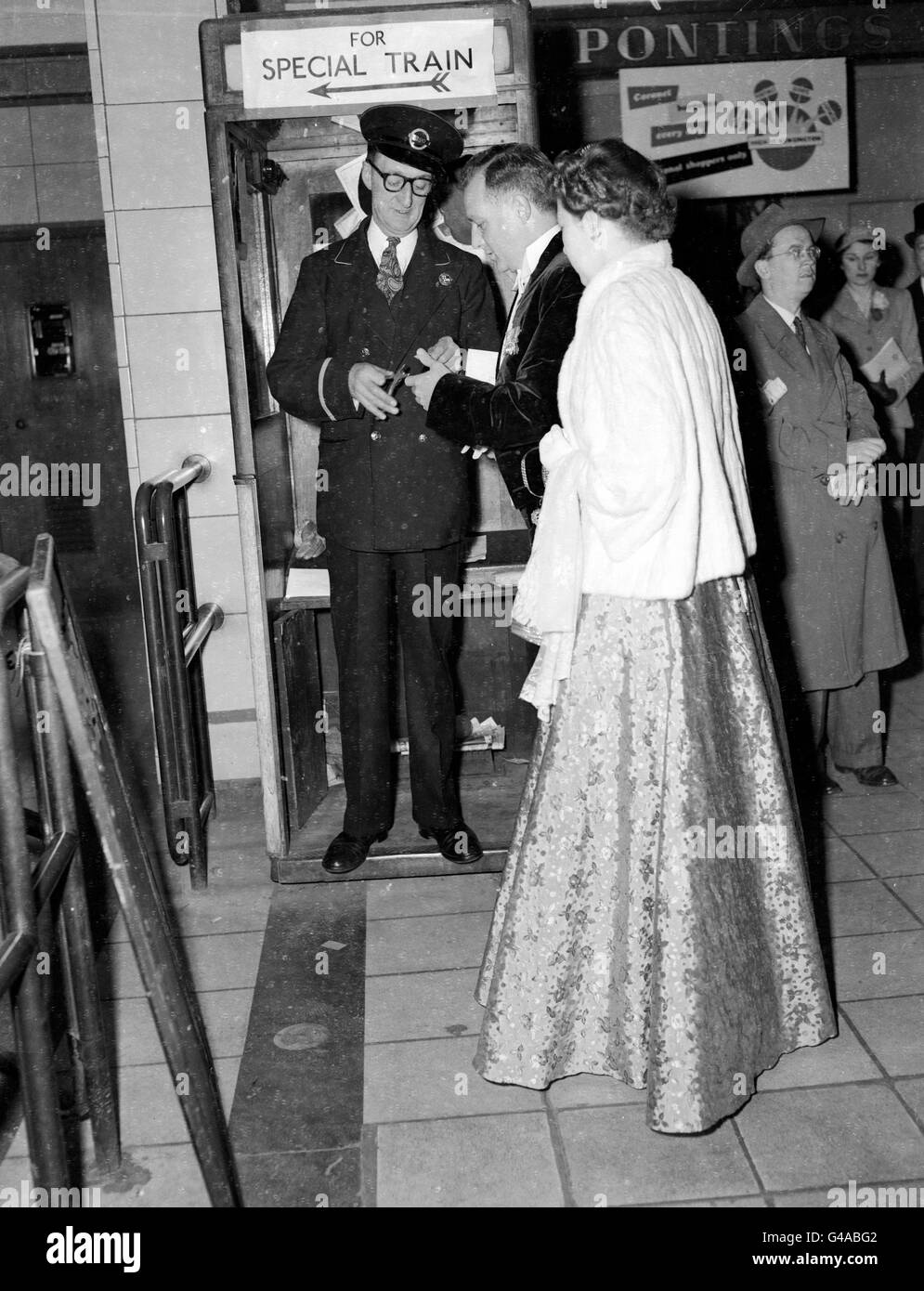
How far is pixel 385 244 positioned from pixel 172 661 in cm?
129

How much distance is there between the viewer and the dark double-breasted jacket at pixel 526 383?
8.98 ft

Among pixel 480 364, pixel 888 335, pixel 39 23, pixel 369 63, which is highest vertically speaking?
pixel 39 23

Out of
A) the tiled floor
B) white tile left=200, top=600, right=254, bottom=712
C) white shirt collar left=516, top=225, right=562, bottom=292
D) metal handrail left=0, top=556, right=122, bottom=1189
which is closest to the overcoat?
the tiled floor

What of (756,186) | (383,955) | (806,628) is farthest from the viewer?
(756,186)

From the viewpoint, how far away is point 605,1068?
2.54 meters

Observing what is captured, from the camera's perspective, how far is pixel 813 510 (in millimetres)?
3971

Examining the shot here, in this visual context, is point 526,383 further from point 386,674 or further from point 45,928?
point 45,928

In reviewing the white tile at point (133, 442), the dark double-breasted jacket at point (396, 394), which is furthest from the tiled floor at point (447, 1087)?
the white tile at point (133, 442)

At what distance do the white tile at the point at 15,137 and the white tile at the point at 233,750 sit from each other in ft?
15.9

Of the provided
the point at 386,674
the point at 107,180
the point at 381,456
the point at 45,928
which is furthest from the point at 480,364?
the point at 45,928

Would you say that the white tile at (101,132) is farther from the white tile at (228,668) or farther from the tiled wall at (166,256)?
the white tile at (228,668)

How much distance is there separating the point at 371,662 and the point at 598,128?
4729 mm
